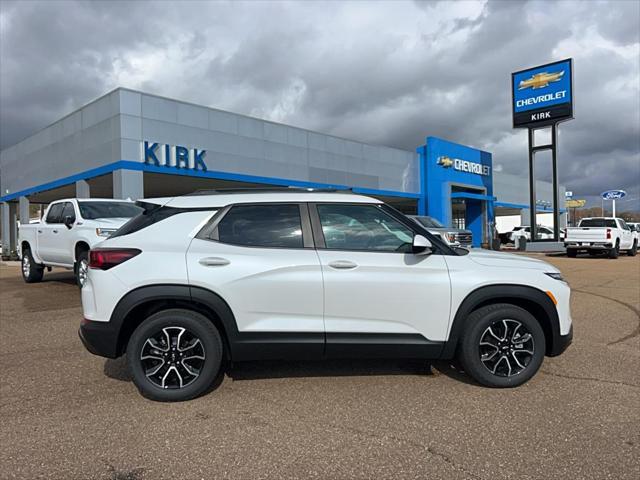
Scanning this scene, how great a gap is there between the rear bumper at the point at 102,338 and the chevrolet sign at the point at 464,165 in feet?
108

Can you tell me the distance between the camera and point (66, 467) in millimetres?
2791

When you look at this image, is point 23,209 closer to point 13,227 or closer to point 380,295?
point 13,227

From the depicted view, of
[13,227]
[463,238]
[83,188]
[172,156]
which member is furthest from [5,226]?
[463,238]

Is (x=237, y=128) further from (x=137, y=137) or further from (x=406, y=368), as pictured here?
(x=406, y=368)

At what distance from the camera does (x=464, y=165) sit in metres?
36.7

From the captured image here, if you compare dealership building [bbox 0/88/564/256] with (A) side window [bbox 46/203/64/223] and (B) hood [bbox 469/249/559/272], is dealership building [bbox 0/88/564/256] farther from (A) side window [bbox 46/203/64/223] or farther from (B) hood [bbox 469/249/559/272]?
(B) hood [bbox 469/249/559/272]

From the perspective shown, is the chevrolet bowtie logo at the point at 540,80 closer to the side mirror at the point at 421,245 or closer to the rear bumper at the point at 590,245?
the rear bumper at the point at 590,245

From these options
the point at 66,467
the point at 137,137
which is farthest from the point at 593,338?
the point at 137,137

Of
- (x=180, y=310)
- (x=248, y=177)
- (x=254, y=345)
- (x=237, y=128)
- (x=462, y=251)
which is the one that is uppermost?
(x=237, y=128)

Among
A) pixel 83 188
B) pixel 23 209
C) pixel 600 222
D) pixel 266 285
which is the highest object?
pixel 83 188

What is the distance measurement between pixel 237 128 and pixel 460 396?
1942 cm

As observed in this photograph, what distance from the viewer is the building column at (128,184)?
57.0 feet

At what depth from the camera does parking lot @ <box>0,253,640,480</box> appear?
2.77 m

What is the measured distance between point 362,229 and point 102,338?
2.28 m
